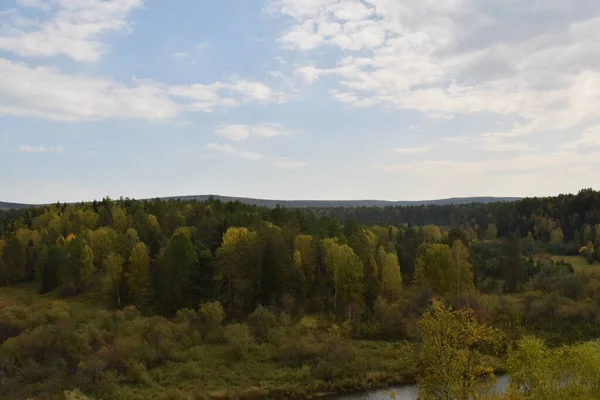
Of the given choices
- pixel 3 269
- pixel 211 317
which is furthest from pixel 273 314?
pixel 3 269

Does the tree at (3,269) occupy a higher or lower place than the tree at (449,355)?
lower

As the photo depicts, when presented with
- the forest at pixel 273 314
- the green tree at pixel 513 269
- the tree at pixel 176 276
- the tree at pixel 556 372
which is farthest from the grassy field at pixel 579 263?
the tree at pixel 556 372

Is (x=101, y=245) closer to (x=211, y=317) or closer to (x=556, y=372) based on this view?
(x=211, y=317)

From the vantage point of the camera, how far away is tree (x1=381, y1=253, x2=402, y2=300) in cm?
8419

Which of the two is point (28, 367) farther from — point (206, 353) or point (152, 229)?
point (152, 229)

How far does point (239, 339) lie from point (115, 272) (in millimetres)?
32563

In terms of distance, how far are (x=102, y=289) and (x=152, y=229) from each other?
25091 millimetres

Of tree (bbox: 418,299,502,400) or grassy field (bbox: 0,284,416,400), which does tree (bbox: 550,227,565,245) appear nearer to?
grassy field (bbox: 0,284,416,400)

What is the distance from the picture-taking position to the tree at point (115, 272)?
85.6 m

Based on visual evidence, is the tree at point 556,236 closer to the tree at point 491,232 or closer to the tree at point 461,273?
the tree at point 491,232

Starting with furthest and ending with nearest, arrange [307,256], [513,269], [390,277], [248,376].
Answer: [513,269] < [390,277] < [307,256] < [248,376]

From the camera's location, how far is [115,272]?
8575cm

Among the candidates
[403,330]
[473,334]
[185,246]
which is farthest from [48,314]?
[473,334]

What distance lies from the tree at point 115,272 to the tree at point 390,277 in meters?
44.3
